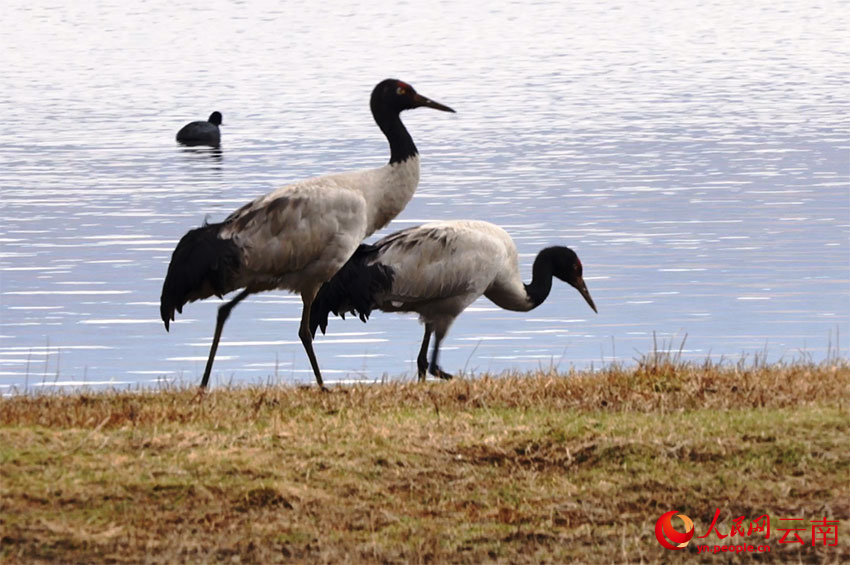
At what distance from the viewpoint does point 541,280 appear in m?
14.2

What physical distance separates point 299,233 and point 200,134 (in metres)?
23.4

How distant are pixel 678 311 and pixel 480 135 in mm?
17184

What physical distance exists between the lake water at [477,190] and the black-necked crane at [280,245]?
155 centimetres

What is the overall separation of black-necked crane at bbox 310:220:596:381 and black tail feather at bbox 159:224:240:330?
1.22 m

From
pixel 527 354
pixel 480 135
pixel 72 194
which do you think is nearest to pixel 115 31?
pixel 480 135

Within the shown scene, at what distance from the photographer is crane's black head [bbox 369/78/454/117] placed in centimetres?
1317

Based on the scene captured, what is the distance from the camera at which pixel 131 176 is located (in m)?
29.9

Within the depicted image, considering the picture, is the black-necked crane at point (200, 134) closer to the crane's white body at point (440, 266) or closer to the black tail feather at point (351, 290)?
the crane's white body at point (440, 266)

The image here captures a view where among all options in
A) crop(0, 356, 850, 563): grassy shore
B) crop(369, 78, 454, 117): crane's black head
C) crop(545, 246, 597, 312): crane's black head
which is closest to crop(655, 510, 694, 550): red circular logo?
crop(0, 356, 850, 563): grassy shore

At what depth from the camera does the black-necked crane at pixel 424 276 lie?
41.9 feet

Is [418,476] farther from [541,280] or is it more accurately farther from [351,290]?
[541,280]

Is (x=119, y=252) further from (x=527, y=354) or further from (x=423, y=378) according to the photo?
(x=423, y=378)

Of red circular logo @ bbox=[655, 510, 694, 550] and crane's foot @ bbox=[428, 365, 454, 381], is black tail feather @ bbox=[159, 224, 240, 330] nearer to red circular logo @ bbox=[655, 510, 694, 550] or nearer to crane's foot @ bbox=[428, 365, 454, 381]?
crane's foot @ bbox=[428, 365, 454, 381]

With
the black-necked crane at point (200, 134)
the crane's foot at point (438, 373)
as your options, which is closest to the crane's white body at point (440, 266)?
the crane's foot at point (438, 373)
